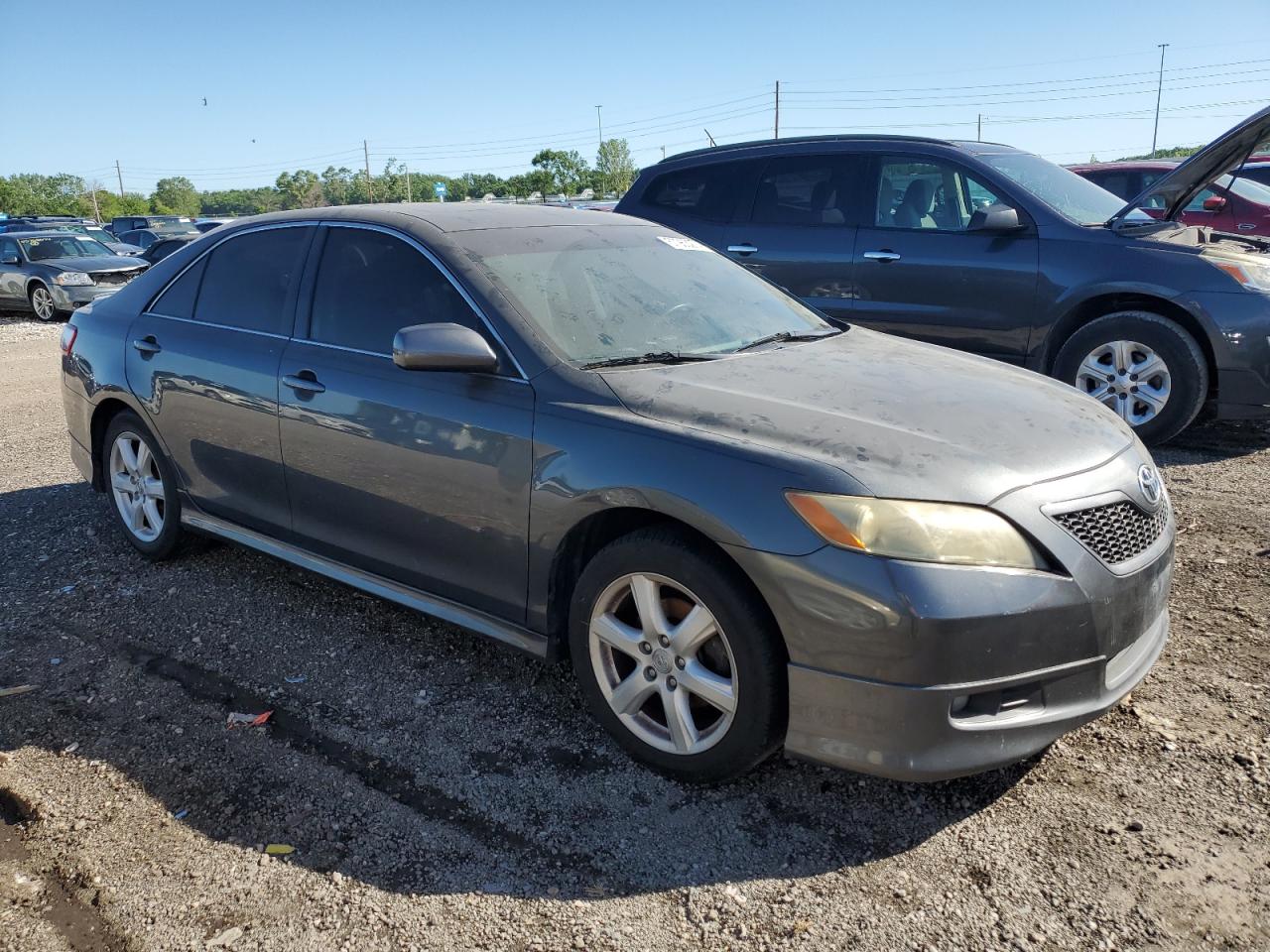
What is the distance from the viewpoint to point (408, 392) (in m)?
3.57

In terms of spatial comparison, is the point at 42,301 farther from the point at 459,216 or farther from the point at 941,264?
the point at 459,216

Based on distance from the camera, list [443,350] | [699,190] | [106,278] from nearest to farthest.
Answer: [443,350]
[699,190]
[106,278]

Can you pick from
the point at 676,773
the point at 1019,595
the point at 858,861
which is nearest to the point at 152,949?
the point at 676,773

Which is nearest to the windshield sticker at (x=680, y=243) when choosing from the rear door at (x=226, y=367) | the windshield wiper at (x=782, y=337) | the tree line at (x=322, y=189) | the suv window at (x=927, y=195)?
the windshield wiper at (x=782, y=337)

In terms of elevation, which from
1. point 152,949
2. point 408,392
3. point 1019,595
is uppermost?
point 408,392

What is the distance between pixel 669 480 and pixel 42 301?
17368 millimetres

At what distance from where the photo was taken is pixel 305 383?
3.93 metres

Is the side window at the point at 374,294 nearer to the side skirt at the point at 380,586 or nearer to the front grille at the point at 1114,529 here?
the side skirt at the point at 380,586

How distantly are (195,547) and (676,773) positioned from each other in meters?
3.09

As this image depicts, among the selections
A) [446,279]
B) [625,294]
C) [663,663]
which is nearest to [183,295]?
[446,279]

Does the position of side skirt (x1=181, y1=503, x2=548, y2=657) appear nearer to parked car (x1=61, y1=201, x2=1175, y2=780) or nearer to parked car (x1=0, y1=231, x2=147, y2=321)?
parked car (x1=61, y1=201, x2=1175, y2=780)

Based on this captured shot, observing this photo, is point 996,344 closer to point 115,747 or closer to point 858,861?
point 858,861

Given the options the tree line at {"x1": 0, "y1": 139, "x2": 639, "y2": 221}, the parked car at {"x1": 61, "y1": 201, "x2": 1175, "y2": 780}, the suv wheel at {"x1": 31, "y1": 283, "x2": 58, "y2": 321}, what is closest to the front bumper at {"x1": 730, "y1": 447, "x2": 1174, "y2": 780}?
the parked car at {"x1": 61, "y1": 201, "x2": 1175, "y2": 780}

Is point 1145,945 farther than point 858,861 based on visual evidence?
No
